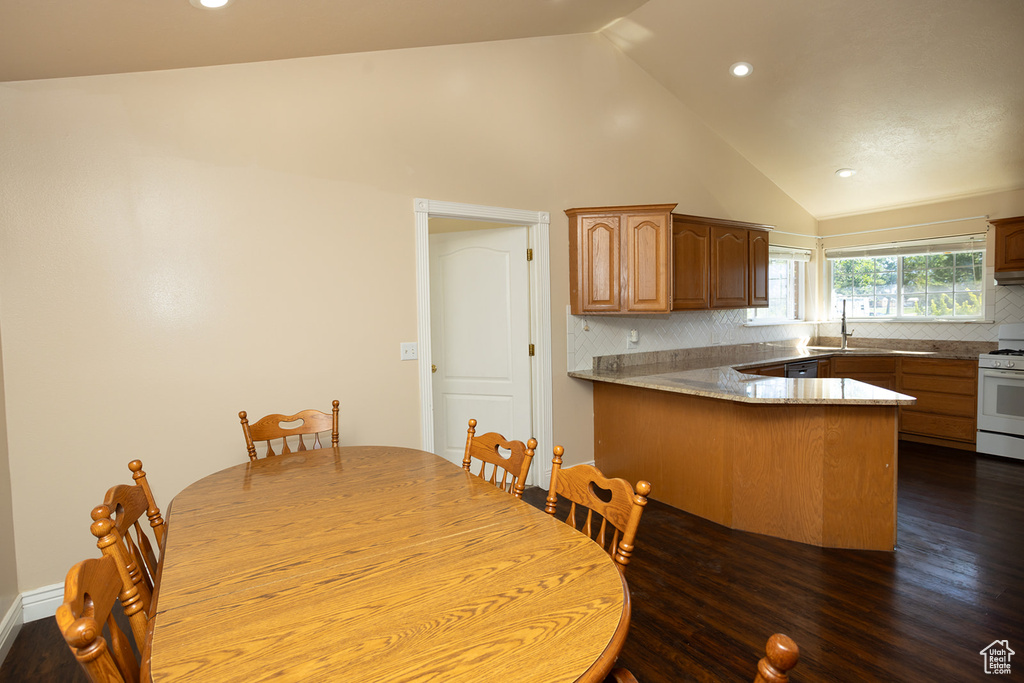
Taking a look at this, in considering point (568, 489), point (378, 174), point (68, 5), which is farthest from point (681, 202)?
point (68, 5)

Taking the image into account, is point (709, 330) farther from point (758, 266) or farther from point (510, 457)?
point (510, 457)

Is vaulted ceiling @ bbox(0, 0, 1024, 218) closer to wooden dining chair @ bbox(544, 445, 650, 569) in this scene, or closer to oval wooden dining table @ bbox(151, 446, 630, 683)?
oval wooden dining table @ bbox(151, 446, 630, 683)

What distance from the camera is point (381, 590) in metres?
1.18

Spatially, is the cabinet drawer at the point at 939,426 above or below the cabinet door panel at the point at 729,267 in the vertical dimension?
below

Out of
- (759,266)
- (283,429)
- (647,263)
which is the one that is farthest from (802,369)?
(283,429)

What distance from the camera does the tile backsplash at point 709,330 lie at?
4.23 meters

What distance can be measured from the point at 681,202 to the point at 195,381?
13.3ft

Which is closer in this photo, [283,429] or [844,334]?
[283,429]

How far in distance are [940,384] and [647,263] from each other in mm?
3212

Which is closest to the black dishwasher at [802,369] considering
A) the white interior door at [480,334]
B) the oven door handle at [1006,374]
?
the oven door handle at [1006,374]

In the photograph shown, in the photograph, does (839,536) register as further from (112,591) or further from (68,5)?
(68,5)

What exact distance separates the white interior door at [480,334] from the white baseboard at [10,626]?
8.28ft

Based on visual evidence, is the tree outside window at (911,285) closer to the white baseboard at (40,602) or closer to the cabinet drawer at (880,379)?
the cabinet drawer at (880,379)

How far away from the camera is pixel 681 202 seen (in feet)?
15.7
